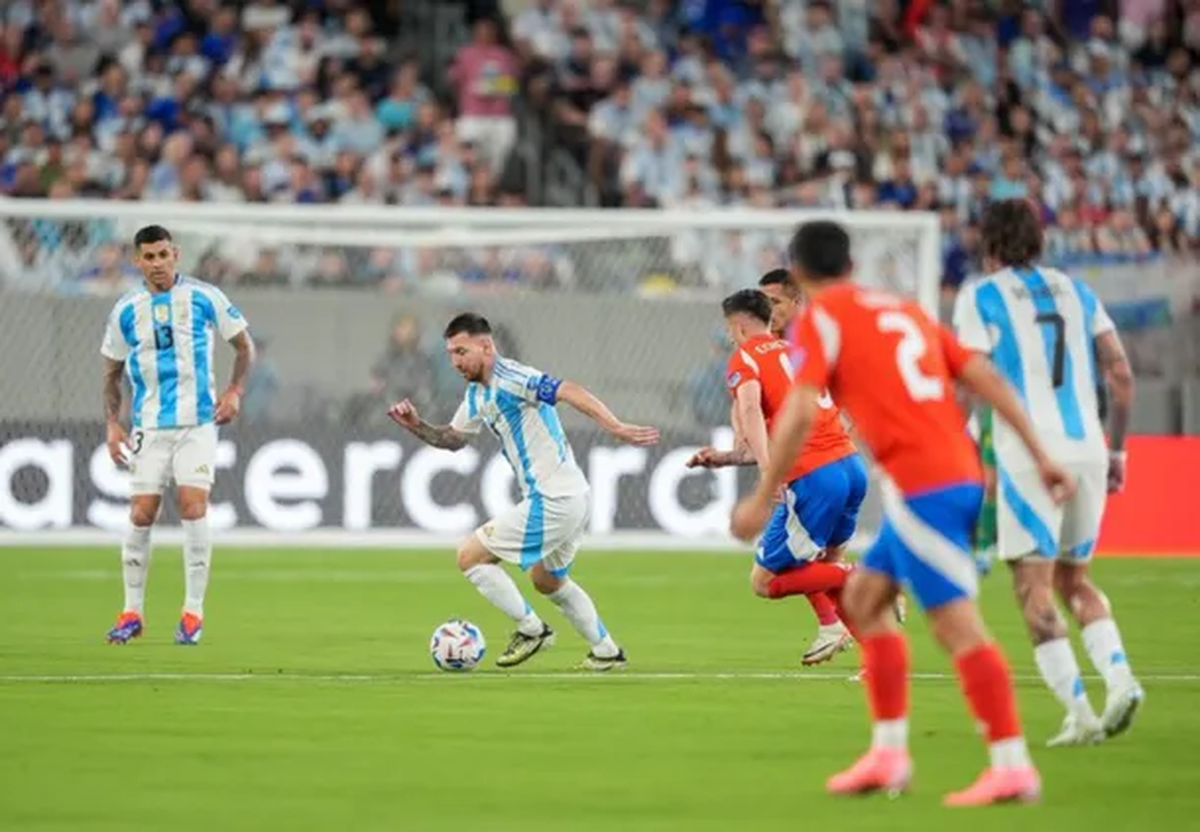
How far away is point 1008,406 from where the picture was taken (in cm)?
820

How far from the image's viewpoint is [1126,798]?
8250mm

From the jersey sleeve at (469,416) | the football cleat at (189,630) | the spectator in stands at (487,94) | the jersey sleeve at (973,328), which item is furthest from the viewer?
the spectator in stands at (487,94)

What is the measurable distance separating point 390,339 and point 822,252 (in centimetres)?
1526

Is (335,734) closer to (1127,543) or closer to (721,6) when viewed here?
(1127,543)

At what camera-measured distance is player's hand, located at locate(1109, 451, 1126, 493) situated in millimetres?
9844

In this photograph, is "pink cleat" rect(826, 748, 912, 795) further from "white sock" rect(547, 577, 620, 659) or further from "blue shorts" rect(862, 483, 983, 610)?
"white sock" rect(547, 577, 620, 659)

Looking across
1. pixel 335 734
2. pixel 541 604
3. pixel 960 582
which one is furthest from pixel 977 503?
pixel 541 604

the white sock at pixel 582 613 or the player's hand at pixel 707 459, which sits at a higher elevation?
the player's hand at pixel 707 459

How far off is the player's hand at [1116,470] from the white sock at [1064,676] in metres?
0.64

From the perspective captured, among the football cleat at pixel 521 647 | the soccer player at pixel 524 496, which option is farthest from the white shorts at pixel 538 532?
the football cleat at pixel 521 647

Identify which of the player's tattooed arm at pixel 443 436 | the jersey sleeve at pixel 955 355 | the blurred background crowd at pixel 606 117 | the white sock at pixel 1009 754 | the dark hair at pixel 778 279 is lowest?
the white sock at pixel 1009 754

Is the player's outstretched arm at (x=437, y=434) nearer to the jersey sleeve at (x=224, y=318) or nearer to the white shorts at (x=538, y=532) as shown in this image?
the white shorts at (x=538, y=532)

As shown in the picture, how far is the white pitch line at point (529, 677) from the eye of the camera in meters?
12.2

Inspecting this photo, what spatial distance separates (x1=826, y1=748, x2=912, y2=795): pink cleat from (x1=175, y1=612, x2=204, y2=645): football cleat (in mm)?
6753
